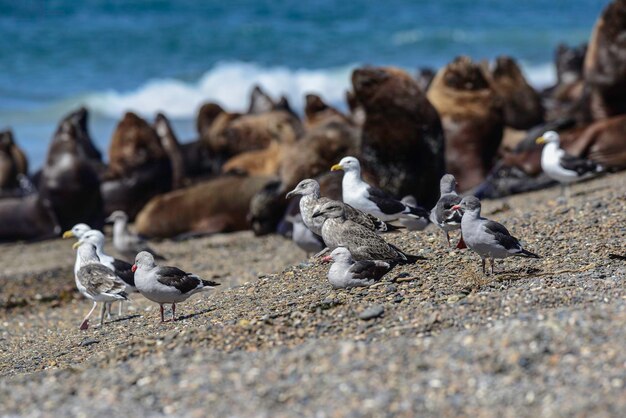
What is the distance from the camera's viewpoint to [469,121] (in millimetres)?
14125

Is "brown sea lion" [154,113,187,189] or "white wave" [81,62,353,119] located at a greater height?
"brown sea lion" [154,113,187,189]

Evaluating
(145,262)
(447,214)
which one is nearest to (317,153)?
(447,214)

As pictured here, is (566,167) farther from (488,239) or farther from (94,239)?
(94,239)

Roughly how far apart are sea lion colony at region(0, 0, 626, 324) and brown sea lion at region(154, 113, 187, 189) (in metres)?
0.02

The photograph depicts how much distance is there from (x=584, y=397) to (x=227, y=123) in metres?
14.5

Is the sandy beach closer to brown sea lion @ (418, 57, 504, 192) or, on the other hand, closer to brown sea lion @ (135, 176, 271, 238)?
brown sea lion @ (135, 176, 271, 238)

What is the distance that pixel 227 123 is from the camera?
18.5 metres

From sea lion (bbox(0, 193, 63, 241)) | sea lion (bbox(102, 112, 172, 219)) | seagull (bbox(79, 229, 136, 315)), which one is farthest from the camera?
sea lion (bbox(102, 112, 172, 219))

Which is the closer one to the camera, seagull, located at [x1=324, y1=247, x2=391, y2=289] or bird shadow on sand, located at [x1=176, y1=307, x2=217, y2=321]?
seagull, located at [x1=324, y1=247, x2=391, y2=289]

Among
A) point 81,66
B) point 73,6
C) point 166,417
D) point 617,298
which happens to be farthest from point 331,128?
point 73,6

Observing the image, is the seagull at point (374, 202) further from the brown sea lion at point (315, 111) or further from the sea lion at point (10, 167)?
the sea lion at point (10, 167)

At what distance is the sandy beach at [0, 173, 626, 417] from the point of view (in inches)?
180

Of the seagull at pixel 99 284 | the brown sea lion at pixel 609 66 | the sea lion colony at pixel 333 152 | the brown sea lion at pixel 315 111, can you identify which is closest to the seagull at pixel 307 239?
the sea lion colony at pixel 333 152

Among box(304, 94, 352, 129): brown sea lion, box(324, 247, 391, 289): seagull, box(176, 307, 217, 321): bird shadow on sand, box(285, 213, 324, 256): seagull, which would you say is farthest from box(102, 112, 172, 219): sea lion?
box(324, 247, 391, 289): seagull
